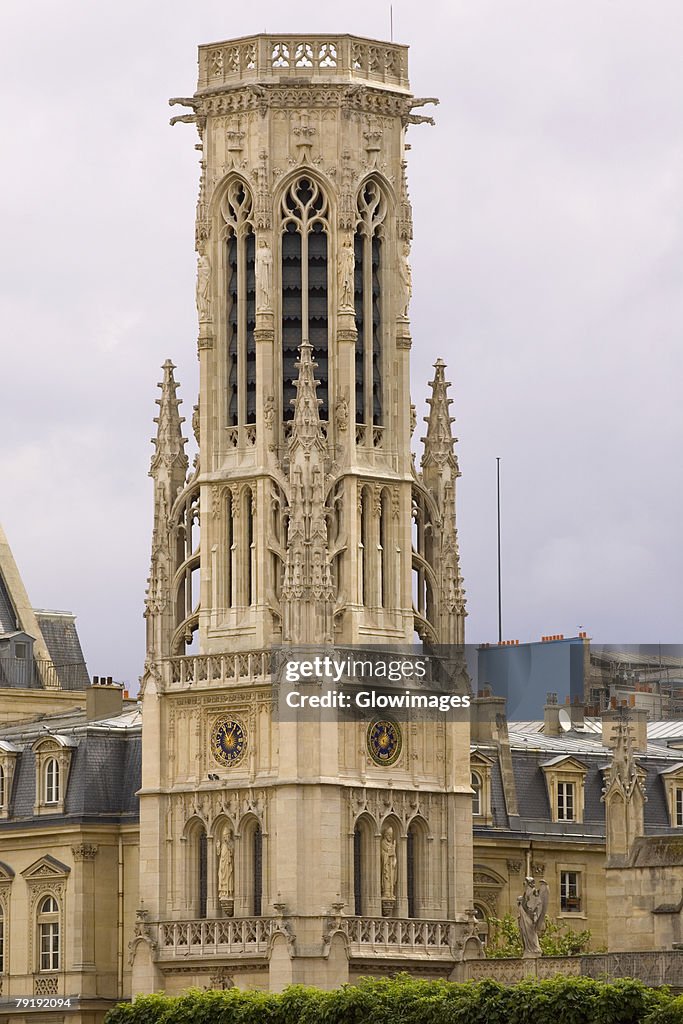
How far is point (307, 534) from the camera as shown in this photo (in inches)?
5000

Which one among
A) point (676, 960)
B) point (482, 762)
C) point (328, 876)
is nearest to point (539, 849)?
point (482, 762)

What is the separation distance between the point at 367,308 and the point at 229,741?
15.8m

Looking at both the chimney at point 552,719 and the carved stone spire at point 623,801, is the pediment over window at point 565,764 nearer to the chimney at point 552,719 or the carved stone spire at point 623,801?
the chimney at point 552,719

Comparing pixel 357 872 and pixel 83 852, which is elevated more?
pixel 83 852

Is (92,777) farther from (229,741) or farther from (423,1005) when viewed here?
(423,1005)

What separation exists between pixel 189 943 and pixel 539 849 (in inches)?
621

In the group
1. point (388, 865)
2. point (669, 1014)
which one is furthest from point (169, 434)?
point (669, 1014)

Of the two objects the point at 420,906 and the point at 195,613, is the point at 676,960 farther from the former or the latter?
the point at 195,613

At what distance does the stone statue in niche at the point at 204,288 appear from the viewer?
431 feet

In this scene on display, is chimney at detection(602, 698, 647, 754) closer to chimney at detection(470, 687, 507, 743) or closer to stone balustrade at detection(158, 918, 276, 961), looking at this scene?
chimney at detection(470, 687, 507, 743)

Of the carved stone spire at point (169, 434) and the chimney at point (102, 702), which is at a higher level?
the carved stone spire at point (169, 434)

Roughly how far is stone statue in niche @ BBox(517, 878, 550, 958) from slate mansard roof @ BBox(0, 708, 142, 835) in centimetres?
1615

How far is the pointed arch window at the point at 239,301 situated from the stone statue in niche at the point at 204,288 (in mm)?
636

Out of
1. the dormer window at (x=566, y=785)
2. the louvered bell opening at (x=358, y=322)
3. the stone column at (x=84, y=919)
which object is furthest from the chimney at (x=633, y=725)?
the stone column at (x=84, y=919)
